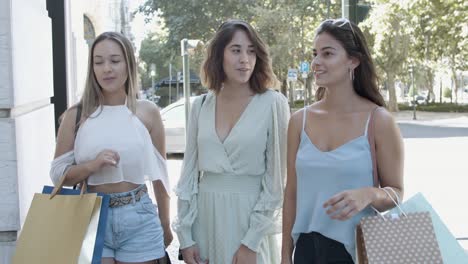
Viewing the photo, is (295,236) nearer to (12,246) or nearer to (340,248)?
(340,248)

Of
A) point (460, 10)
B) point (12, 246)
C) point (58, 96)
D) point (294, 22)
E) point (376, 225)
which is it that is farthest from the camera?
point (294, 22)

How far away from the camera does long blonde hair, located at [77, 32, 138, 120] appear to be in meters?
2.83

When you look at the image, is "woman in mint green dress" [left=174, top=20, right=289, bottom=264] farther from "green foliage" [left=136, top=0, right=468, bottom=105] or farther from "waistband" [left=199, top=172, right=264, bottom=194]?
"green foliage" [left=136, top=0, right=468, bottom=105]

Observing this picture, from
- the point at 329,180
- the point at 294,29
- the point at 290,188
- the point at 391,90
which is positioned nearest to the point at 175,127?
the point at 290,188

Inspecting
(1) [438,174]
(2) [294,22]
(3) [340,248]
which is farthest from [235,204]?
(2) [294,22]

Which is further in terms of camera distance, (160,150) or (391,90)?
(391,90)

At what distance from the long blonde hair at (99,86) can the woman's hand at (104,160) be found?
272mm

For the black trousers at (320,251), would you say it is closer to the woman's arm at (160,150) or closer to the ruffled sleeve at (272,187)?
the ruffled sleeve at (272,187)

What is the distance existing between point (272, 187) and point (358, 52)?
2.39 ft

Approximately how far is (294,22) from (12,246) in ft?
109

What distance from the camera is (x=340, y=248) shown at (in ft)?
8.23

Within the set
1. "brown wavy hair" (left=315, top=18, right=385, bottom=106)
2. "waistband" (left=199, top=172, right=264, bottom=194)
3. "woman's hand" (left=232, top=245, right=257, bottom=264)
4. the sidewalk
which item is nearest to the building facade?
"waistband" (left=199, top=172, right=264, bottom=194)

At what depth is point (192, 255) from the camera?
2.99m

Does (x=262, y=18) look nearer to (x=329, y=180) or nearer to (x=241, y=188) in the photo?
(x=241, y=188)
